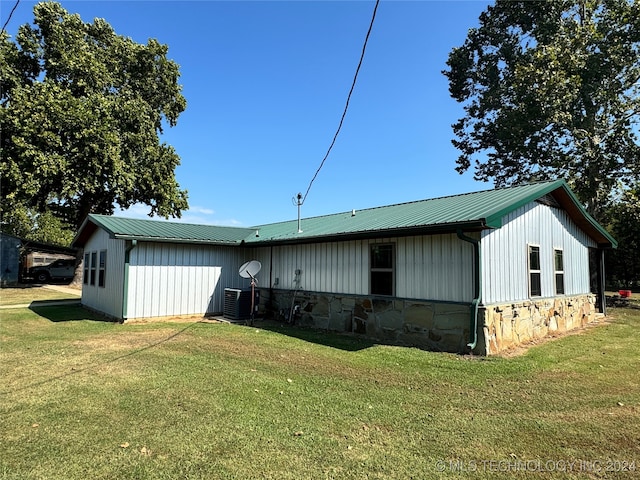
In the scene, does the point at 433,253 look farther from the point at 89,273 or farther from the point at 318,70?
the point at 89,273

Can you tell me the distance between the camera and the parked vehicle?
28.0m

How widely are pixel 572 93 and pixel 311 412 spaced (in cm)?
1864

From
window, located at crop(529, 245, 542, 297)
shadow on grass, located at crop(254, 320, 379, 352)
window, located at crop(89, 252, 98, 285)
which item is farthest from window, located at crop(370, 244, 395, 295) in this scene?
window, located at crop(89, 252, 98, 285)

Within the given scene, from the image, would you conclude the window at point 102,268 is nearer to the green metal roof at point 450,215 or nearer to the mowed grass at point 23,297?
the green metal roof at point 450,215

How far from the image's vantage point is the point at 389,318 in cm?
895

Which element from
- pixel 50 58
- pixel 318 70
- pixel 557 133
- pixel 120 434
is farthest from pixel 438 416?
pixel 50 58

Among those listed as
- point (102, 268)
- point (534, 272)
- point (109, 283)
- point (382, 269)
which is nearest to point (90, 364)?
point (382, 269)

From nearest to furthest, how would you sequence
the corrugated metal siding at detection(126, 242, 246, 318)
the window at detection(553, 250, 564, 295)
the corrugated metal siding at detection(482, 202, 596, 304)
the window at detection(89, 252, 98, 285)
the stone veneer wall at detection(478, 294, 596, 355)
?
the stone veneer wall at detection(478, 294, 596, 355) < the corrugated metal siding at detection(482, 202, 596, 304) < the window at detection(553, 250, 564, 295) < the corrugated metal siding at detection(126, 242, 246, 318) < the window at detection(89, 252, 98, 285)

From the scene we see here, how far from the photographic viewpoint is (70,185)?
20.6m

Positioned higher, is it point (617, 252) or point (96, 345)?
point (617, 252)

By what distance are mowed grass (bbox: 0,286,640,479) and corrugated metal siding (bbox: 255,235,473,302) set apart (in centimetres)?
146

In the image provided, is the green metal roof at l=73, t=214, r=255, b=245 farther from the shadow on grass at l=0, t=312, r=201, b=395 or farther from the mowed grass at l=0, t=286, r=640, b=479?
the mowed grass at l=0, t=286, r=640, b=479

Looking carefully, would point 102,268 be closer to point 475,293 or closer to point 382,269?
point 382,269

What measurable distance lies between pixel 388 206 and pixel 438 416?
9038 mm
